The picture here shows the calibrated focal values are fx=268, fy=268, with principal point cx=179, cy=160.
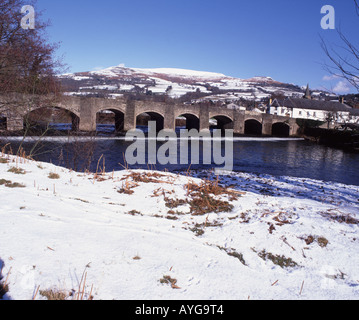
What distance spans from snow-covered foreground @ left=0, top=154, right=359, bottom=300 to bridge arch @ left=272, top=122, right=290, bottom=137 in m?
45.4

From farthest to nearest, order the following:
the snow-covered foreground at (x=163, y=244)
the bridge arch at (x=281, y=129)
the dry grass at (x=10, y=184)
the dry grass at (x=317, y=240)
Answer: the bridge arch at (x=281, y=129), the dry grass at (x=10, y=184), the dry grass at (x=317, y=240), the snow-covered foreground at (x=163, y=244)

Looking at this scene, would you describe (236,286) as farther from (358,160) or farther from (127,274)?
(358,160)

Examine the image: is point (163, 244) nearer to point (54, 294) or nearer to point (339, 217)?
point (54, 294)

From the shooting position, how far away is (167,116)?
38469 mm

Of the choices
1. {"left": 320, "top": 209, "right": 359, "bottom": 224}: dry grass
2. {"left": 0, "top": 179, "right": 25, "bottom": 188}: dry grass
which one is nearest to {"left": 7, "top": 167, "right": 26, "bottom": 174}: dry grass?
{"left": 0, "top": 179, "right": 25, "bottom": 188}: dry grass

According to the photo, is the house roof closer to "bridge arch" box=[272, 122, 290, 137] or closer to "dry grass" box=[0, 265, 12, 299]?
"bridge arch" box=[272, 122, 290, 137]

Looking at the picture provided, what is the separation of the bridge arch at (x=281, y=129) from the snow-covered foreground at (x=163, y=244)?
45.4m

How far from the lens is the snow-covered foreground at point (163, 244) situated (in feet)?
8.99

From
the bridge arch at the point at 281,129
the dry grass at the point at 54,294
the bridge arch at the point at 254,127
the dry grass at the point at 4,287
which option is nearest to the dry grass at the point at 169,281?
the dry grass at the point at 54,294

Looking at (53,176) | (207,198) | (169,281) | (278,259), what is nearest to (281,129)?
(207,198)

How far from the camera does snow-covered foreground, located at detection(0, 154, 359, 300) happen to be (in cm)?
274

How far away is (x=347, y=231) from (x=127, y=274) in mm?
4022

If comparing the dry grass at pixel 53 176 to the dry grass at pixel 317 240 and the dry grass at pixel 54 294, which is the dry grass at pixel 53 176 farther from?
the dry grass at pixel 317 240
